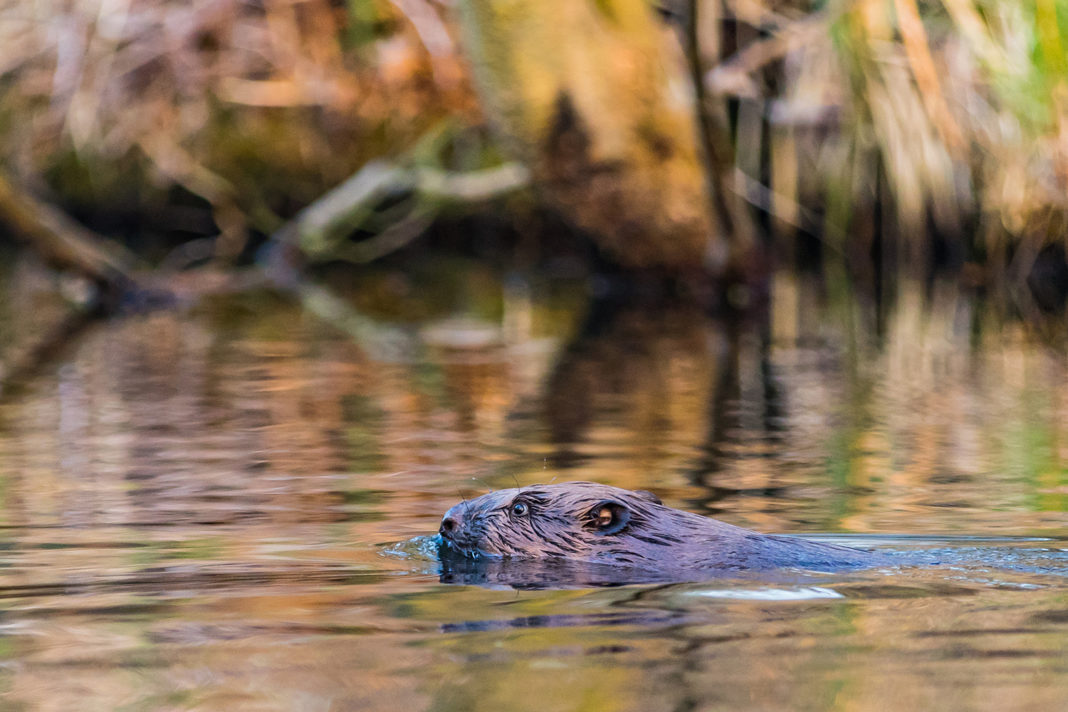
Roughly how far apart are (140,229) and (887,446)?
10.9 meters

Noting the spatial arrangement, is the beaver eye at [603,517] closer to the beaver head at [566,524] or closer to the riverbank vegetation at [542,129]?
the beaver head at [566,524]

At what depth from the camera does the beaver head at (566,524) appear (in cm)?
362

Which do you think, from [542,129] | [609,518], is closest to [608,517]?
[609,518]

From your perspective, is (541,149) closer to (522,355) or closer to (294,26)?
(522,355)

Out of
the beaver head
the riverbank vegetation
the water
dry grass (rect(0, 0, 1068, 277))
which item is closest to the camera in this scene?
the water

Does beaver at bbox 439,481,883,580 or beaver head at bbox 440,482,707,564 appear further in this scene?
beaver head at bbox 440,482,707,564

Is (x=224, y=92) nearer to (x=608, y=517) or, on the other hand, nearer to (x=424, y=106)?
(x=424, y=106)

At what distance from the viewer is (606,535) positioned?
11.9 feet

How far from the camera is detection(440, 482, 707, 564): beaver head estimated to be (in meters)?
3.62

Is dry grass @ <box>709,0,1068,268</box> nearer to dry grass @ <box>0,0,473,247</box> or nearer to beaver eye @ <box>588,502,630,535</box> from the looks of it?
dry grass @ <box>0,0,473,247</box>

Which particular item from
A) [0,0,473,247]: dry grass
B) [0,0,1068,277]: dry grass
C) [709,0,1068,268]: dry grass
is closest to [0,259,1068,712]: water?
[709,0,1068,268]: dry grass

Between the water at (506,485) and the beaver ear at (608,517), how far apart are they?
1.08ft

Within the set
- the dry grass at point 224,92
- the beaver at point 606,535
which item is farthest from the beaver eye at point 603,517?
the dry grass at point 224,92

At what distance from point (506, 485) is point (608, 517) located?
0.86 m
